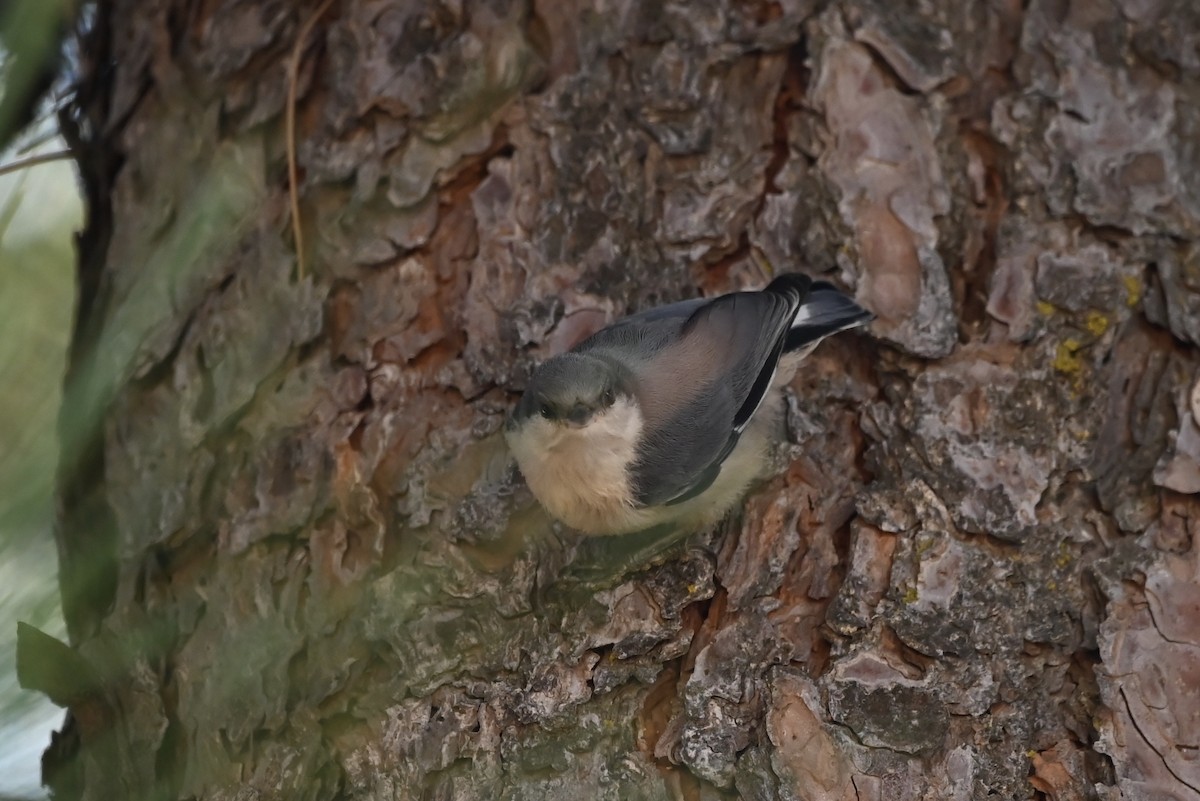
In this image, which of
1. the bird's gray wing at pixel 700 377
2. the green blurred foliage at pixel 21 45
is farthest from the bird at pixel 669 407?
the green blurred foliage at pixel 21 45

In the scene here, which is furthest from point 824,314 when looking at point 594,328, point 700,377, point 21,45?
point 21,45

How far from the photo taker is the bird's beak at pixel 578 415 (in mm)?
2197

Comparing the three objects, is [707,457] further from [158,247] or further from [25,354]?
[25,354]

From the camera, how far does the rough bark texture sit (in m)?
1.93

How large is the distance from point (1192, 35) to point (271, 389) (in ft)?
6.60

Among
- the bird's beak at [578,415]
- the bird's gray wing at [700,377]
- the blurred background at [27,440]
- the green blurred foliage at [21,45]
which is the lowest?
the bird's gray wing at [700,377]

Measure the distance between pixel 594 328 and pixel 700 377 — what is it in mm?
258

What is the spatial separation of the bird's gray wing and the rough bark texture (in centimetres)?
10

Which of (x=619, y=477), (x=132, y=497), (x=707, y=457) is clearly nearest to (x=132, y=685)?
(x=132, y=497)

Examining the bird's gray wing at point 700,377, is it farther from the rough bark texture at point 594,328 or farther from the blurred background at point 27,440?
the blurred background at point 27,440

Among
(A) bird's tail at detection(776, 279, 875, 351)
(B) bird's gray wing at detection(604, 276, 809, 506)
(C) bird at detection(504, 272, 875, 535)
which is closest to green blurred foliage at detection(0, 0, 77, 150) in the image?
(C) bird at detection(504, 272, 875, 535)

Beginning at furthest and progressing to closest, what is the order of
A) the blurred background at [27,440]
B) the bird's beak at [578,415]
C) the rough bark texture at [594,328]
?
1. the bird's beak at [578,415]
2. the rough bark texture at [594,328]
3. the blurred background at [27,440]

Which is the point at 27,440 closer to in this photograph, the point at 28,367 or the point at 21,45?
the point at 28,367

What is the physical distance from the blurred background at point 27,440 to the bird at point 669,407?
1147 mm
